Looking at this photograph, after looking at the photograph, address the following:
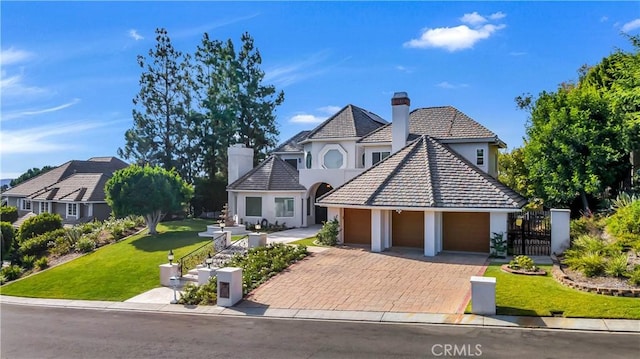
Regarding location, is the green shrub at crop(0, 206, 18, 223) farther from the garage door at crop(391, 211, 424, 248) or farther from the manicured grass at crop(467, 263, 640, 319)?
the manicured grass at crop(467, 263, 640, 319)

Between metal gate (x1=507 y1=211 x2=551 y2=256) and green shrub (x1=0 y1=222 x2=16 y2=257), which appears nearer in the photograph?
metal gate (x1=507 y1=211 x2=551 y2=256)

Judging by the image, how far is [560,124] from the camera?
84.7 ft

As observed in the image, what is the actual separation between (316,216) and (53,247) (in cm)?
1875

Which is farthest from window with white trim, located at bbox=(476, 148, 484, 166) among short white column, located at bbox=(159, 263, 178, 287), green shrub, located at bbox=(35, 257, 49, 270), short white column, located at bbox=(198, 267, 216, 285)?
green shrub, located at bbox=(35, 257, 49, 270)

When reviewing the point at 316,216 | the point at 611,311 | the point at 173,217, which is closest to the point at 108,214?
the point at 173,217

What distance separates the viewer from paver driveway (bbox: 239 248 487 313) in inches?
572

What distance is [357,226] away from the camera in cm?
2486

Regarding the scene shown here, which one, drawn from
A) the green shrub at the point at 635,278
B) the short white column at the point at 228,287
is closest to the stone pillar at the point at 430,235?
the green shrub at the point at 635,278

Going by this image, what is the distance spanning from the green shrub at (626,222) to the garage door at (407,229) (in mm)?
8336

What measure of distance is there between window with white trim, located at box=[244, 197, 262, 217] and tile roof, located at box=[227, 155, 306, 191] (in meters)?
1.04

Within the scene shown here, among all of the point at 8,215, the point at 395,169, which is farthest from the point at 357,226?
the point at 8,215

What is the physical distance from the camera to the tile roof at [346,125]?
1356 inches

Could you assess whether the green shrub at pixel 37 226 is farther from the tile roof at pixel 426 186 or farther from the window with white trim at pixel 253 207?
the tile roof at pixel 426 186

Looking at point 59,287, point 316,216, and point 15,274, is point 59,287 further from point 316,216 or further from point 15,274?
point 316,216
